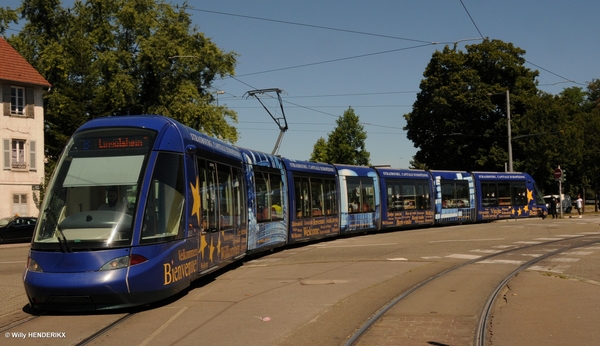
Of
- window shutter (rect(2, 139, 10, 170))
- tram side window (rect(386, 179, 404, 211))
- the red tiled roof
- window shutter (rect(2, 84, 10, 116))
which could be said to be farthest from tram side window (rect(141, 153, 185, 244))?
window shutter (rect(2, 84, 10, 116))

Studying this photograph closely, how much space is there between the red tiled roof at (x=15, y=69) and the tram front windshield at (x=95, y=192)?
29647 millimetres

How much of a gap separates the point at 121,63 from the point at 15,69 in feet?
21.1

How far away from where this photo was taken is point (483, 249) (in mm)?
19750

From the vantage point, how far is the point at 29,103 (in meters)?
38.6

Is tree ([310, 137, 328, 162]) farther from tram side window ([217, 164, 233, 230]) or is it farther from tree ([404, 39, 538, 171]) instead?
tram side window ([217, 164, 233, 230])

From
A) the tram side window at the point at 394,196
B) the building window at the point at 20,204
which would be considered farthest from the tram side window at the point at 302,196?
the building window at the point at 20,204

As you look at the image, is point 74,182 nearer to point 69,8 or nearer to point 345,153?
point 69,8

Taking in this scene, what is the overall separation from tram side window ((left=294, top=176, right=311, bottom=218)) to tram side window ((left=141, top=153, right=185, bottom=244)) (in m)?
10.2

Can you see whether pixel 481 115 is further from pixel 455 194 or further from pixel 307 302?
pixel 307 302

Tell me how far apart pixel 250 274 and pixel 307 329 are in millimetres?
6149

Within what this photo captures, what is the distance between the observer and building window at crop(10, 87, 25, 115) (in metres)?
37.8

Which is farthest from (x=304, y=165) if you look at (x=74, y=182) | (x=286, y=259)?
(x=74, y=182)

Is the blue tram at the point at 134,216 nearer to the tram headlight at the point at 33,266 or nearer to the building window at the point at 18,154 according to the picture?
the tram headlight at the point at 33,266

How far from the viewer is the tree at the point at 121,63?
40.4m
